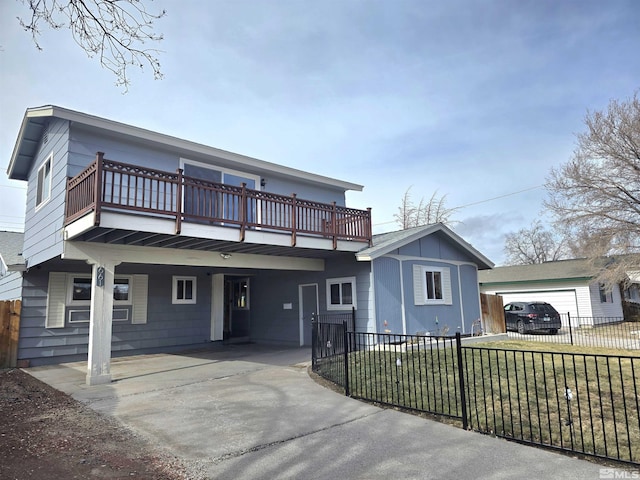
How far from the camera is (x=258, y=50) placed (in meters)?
7.62

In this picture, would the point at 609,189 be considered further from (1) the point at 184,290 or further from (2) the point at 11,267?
(2) the point at 11,267

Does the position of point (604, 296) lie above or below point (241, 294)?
below

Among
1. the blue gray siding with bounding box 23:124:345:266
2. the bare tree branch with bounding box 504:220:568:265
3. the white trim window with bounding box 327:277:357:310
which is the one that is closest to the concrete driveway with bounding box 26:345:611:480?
the blue gray siding with bounding box 23:124:345:266

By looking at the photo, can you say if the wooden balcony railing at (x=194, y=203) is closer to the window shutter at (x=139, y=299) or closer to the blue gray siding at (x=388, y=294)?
the blue gray siding at (x=388, y=294)

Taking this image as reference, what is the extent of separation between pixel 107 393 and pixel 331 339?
4343 millimetres

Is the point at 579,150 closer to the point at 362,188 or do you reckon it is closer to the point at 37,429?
the point at 362,188

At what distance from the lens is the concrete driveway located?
3.91 metres

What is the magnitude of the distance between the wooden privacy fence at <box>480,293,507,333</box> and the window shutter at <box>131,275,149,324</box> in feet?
41.8

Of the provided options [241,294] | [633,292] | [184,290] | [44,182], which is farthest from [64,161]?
[633,292]

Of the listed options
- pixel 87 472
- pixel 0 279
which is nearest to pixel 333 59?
pixel 87 472

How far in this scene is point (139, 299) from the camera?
1269cm

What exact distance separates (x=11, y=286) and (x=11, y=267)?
6.75 feet

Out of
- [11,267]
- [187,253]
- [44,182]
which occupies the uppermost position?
[44,182]

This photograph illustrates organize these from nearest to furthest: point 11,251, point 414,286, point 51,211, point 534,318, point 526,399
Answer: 1. point 526,399
2. point 51,211
3. point 11,251
4. point 414,286
5. point 534,318
